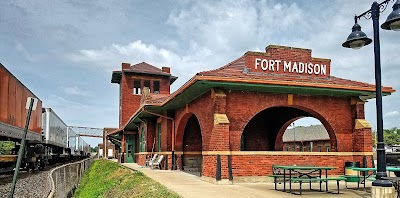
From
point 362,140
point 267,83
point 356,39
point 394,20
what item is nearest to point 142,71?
point 362,140

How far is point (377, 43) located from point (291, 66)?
5312mm

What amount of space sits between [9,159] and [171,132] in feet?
24.6

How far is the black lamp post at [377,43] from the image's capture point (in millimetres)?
7816

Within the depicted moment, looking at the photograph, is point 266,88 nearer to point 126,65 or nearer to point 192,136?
point 192,136

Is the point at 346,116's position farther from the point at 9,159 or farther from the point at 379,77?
the point at 9,159

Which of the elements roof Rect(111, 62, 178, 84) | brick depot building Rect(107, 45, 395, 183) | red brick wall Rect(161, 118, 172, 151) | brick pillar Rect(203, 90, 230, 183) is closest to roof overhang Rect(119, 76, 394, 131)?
brick depot building Rect(107, 45, 395, 183)

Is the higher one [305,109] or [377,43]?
[377,43]

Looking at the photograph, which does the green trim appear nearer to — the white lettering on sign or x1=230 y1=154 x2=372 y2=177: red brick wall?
the white lettering on sign

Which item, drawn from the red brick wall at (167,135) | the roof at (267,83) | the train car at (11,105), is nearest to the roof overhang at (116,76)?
the train car at (11,105)

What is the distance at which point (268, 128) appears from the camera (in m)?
19.4

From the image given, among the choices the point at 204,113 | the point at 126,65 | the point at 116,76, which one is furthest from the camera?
the point at 116,76

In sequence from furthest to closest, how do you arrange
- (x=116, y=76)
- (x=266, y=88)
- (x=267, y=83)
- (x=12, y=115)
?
(x=116, y=76), (x=12, y=115), (x=266, y=88), (x=267, y=83)

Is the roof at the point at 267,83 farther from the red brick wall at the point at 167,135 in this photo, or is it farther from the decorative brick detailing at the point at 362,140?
the red brick wall at the point at 167,135

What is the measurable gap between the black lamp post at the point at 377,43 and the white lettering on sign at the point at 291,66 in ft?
14.8
